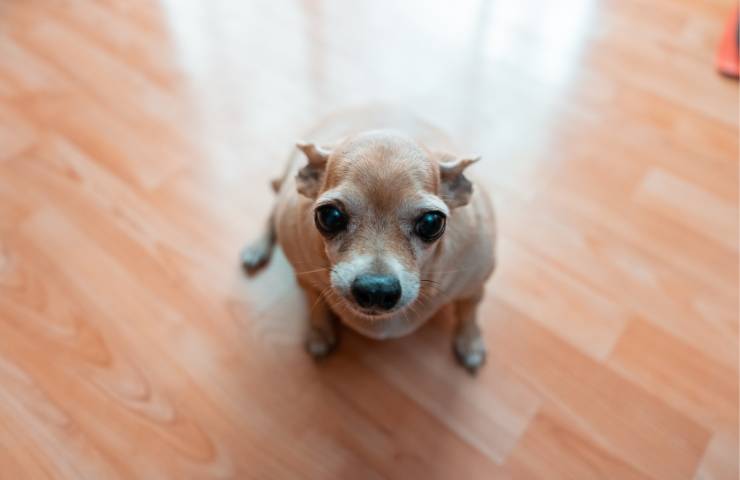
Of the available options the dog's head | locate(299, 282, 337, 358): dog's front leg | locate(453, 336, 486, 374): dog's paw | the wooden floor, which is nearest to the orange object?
the wooden floor

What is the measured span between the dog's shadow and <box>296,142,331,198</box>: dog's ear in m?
0.58

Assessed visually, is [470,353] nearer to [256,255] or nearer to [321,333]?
[321,333]

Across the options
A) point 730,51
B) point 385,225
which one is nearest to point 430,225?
point 385,225

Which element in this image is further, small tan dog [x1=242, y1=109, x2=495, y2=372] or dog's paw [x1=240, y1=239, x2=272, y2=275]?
dog's paw [x1=240, y1=239, x2=272, y2=275]

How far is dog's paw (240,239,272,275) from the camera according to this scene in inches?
72.2

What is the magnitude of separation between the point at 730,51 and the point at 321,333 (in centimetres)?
221

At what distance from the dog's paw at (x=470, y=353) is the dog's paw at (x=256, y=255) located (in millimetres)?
684

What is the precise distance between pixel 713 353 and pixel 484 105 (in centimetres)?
125

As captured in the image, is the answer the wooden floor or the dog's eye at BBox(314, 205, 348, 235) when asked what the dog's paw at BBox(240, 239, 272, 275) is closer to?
the wooden floor

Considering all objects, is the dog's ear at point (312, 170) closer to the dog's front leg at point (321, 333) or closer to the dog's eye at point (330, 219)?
the dog's eye at point (330, 219)

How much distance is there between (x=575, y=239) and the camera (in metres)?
1.91

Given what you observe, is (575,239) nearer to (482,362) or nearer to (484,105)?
(482,362)

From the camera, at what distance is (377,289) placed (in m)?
1.11

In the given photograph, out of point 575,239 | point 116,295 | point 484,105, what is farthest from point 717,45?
point 116,295
